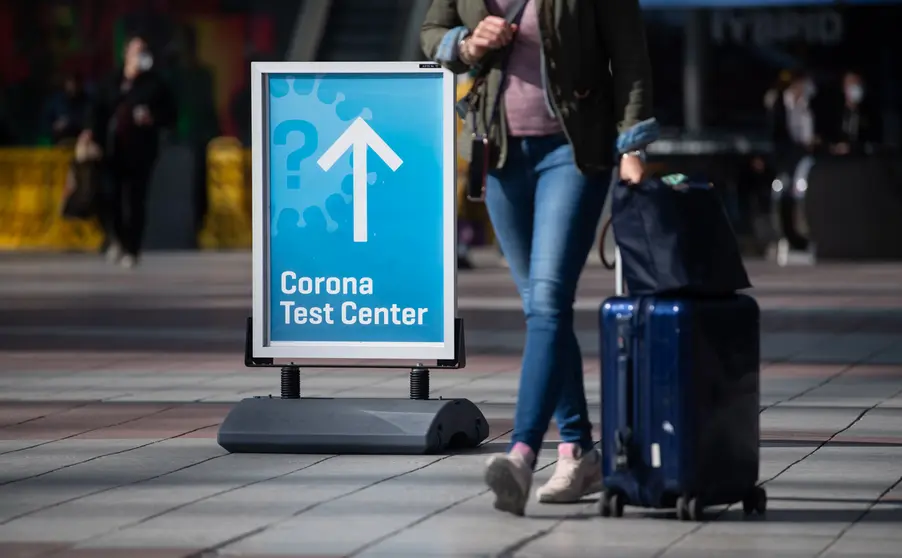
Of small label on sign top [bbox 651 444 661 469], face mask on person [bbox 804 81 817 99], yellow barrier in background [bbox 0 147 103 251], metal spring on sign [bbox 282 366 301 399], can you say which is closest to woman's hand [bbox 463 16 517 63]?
small label on sign top [bbox 651 444 661 469]

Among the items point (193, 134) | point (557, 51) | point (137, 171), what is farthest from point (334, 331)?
point (193, 134)

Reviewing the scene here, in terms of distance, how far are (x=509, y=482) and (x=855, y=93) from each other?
1806cm

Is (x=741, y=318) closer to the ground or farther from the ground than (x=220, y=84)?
closer to the ground

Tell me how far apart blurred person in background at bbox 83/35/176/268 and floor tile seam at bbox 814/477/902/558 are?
46.6 ft

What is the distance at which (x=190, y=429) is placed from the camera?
343 inches

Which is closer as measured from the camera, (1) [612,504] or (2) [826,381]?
(1) [612,504]

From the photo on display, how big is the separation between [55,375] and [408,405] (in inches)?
134

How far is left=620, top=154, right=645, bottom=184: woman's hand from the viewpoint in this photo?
659 cm

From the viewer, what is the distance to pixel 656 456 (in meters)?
6.43

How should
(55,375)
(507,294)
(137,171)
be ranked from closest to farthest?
(55,375) → (507,294) → (137,171)

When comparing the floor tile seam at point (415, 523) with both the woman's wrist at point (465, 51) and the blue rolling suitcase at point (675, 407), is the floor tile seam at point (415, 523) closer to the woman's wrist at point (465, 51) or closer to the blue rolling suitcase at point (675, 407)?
the blue rolling suitcase at point (675, 407)

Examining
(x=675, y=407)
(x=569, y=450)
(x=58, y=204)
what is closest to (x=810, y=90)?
(x=58, y=204)

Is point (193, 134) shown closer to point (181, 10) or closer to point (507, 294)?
point (181, 10)

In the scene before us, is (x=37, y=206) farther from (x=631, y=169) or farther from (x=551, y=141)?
(x=631, y=169)
